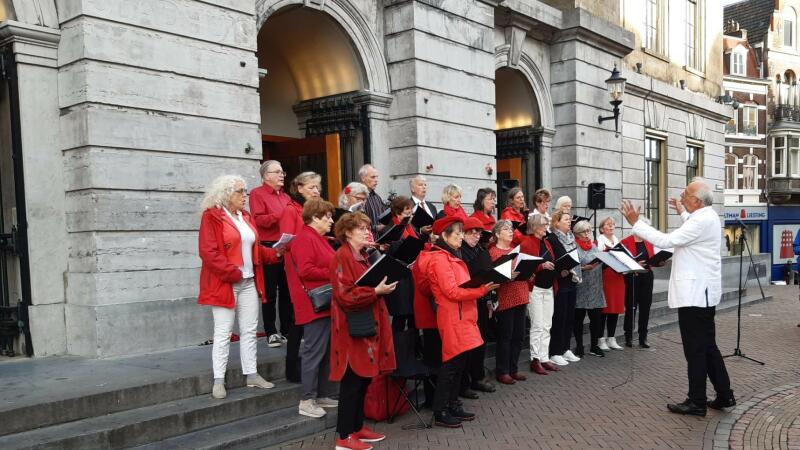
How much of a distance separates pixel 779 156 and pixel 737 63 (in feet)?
20.9

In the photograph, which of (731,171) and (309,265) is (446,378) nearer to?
(309,265)

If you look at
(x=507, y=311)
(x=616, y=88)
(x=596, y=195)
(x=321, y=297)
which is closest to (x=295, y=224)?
(x=321, y=297)

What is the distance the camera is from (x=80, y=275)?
6.80 meters

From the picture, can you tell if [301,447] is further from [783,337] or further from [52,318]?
[783,337]

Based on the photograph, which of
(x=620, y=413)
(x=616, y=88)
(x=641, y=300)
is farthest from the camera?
(x=616, y=88)

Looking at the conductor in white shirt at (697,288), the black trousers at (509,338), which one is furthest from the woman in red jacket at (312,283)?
the conductor in white shirt at (697,288)

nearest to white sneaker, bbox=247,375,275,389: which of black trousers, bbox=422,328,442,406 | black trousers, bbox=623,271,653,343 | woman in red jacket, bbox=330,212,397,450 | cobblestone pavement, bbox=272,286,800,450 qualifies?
cobblestone pavement, bbox=272,286,800,450

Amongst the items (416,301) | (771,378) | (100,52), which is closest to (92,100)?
(100,52)

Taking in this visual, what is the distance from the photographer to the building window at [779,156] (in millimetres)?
38625

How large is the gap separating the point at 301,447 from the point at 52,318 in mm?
3392

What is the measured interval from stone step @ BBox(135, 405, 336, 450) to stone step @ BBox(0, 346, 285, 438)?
51 cm

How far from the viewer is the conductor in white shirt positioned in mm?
6043

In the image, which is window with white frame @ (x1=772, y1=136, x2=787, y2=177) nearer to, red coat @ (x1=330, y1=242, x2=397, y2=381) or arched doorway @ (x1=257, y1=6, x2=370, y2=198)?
arched doorway @ (x1=257, y1=6, x2=370, y2=198)

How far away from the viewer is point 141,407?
17.3ft
